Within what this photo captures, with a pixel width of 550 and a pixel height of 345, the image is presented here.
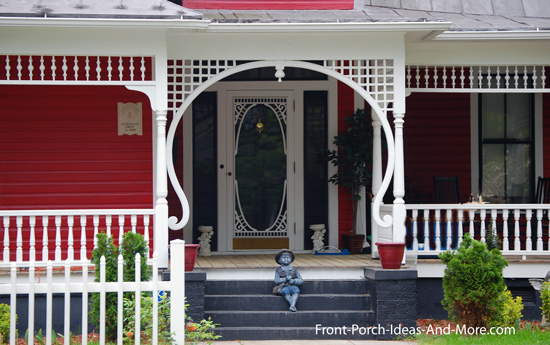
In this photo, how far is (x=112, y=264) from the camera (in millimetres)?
7590

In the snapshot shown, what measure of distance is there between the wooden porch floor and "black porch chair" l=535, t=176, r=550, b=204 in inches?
110

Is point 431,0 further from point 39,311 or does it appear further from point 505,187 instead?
point 39,311

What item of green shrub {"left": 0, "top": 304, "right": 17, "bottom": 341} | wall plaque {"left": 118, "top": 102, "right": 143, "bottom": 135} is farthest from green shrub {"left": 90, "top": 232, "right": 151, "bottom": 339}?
wall plaque {"left": 118, "top": 102, "right": 143, "bottom": 135}

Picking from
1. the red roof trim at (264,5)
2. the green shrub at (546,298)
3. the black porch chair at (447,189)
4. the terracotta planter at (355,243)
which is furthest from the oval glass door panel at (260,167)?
the green shrub at (546,298)

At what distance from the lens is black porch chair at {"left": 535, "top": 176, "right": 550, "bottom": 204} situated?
11859 mm

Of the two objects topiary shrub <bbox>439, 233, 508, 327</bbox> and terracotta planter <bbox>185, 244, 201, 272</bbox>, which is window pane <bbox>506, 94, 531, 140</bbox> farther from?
terracotta planter <bbox>185, 244, 201, 272</bbox>

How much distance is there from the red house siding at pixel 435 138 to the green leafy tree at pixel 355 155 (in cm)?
95

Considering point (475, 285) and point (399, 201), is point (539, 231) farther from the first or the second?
point (475, 285)

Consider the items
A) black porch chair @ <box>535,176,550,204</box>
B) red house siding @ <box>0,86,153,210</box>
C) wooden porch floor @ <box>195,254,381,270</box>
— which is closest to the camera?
wooden porch floor @ <box>195,254,381,270</box>

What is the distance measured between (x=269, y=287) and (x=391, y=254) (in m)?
1.46

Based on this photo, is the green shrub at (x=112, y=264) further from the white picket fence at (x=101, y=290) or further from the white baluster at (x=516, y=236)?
the white baluster at (x=516, y=236)

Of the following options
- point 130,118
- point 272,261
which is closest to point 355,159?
point 272,261

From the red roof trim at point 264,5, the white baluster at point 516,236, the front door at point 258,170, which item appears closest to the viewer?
the white baluster at point 516,236

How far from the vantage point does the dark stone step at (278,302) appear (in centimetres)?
915
